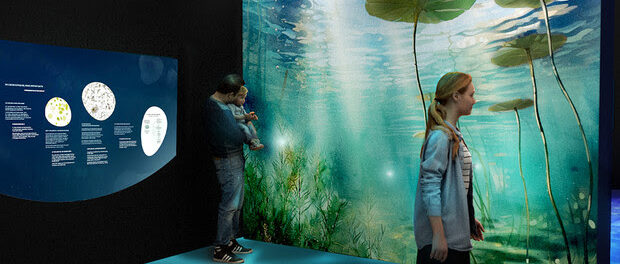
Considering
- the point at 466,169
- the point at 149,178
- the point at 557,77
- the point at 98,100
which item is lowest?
the point at 149,178

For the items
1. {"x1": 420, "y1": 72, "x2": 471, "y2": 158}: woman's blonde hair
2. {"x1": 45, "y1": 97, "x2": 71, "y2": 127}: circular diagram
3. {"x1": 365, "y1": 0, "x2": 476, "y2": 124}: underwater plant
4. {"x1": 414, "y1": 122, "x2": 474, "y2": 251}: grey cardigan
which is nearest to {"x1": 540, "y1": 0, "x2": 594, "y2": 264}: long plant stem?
{"x1": 365, "y1": 0, "x2": 476, "y2": 124}: underwater plant

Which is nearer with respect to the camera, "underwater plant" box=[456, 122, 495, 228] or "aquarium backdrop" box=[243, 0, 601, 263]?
"aquarium backdrop" box=[243, 0, 601, 263]

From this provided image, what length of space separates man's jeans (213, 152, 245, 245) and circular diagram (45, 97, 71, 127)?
131 centimetres

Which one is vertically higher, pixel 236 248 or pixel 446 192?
pixel 446 192

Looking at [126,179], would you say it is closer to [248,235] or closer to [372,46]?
[248,235]

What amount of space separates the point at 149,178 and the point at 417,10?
2.72 meters

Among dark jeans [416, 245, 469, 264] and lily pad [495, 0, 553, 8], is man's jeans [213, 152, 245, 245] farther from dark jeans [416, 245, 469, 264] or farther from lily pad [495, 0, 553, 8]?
Result: lily pad [495, 0, 553, 8]

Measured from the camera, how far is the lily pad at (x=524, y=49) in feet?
10.9

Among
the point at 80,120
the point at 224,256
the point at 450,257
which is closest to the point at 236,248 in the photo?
the point at 224,256

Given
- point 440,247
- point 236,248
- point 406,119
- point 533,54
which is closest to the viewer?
point 440,247

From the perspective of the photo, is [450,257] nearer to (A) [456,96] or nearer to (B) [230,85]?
(A) [456,96]

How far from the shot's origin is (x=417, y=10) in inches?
155

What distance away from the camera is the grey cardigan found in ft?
7.65

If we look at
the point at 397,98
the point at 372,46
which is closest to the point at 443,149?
the point at 397,98
